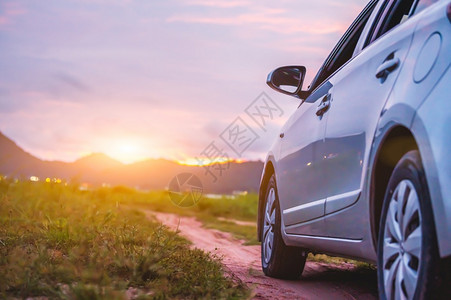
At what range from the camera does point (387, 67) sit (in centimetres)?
304

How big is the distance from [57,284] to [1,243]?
1.78 meters

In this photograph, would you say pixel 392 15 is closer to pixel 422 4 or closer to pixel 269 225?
pixel 422 4

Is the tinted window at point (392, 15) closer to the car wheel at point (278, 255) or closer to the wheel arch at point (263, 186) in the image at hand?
the car wheel at point (278, 255)

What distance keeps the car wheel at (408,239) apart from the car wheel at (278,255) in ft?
7.58

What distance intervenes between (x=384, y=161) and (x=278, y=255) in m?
2.34

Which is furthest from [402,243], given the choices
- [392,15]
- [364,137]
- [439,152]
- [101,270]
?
[392,15]

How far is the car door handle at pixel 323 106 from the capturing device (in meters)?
4.06

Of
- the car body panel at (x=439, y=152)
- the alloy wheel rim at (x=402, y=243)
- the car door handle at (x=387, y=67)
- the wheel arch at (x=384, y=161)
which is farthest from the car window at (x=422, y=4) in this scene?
the alloy wheel rim at (x=402, y=243)

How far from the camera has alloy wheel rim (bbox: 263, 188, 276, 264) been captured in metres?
5.41

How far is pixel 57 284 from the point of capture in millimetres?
3406

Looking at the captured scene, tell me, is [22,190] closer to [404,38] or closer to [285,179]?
[285,179]

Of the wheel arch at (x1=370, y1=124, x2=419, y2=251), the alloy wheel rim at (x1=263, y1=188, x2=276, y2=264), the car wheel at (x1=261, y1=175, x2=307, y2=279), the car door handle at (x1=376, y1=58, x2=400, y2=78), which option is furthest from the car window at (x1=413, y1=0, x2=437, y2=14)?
the alloy wheel rim at (x1=263, y1=188, x2=276, y2=264)

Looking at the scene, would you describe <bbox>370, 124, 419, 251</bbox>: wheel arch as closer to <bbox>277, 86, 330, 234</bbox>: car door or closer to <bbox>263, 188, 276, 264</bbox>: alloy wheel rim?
<bbox>277, 86, 330, 234</bbox>: car door

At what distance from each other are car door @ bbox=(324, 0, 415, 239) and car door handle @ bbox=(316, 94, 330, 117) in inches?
2.8
